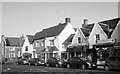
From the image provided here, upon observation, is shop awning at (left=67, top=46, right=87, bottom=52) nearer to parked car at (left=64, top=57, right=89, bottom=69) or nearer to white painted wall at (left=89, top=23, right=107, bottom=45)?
white painted wall at (left=89, top=23, right=107, bottom=45)

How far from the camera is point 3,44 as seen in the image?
2808 inches

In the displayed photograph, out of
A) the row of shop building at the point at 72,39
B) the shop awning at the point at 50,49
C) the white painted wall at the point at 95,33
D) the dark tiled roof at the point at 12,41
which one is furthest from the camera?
the dark tiled roof at the point at 12,41

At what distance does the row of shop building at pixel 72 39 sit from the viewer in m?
32.4

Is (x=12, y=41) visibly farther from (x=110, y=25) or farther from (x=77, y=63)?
(x=77, y=63)

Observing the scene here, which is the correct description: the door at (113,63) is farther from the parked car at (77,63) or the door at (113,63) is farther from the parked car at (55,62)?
the parked car at (55,62)

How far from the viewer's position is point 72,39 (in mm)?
41125

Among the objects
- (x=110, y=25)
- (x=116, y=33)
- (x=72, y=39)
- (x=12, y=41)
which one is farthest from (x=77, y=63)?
(x=12, y=41)

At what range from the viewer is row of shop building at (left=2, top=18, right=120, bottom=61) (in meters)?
32.4

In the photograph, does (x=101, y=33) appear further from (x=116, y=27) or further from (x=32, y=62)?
(x=32, y=62)

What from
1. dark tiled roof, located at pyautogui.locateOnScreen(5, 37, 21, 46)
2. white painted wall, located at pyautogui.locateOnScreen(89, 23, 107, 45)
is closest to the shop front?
white painted wall, located at pyautogui.locateOnScreen(89, 23, 107, 45)

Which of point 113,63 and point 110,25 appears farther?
point 110,25

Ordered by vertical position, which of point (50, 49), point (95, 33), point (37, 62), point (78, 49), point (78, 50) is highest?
point (95, 33)

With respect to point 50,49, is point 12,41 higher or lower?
higher

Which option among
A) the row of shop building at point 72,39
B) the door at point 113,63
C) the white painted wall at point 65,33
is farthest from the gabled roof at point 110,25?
the white painted wall at point 65,33
